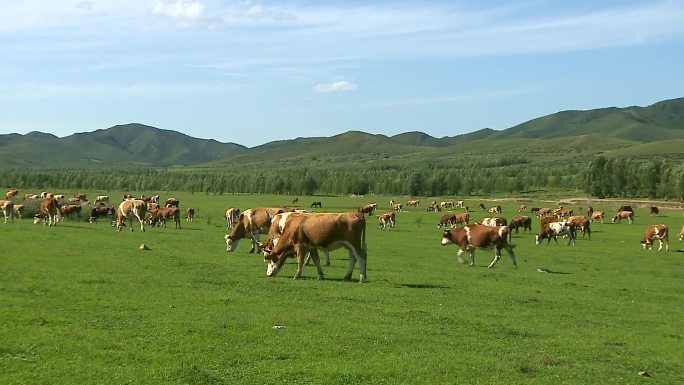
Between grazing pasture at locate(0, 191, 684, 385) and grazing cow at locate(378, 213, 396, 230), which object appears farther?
grazing cow at locate(378, 213, 396, 230)

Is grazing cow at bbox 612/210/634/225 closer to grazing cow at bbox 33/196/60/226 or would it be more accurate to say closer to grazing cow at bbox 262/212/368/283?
grazing cow at bbox 33/196/60/226

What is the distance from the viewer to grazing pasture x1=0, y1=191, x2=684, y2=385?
35.2ft

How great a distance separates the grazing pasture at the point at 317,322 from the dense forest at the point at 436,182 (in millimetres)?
96143

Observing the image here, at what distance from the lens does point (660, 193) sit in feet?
371

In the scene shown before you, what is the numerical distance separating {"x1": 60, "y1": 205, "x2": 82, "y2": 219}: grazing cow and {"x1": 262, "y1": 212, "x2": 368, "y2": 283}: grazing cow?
2991cm

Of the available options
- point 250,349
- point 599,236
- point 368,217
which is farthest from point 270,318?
point 368,217

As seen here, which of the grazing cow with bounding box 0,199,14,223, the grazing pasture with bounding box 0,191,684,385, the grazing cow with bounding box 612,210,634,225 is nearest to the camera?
the grazing pasture with bounding box 0,191,684,385

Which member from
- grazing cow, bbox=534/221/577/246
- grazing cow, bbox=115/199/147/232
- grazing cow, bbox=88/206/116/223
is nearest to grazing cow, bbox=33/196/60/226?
grazing cow, bbox=115/199/147/232

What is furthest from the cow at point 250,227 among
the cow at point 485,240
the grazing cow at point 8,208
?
the grazing cow at point 8,208

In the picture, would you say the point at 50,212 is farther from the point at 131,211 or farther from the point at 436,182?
the point at 436,182

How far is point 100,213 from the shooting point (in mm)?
48438

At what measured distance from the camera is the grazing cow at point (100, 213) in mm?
47156

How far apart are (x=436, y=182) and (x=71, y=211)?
353 feet

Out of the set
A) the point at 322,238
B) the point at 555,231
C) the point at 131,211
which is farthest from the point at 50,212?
the point at 555,231
